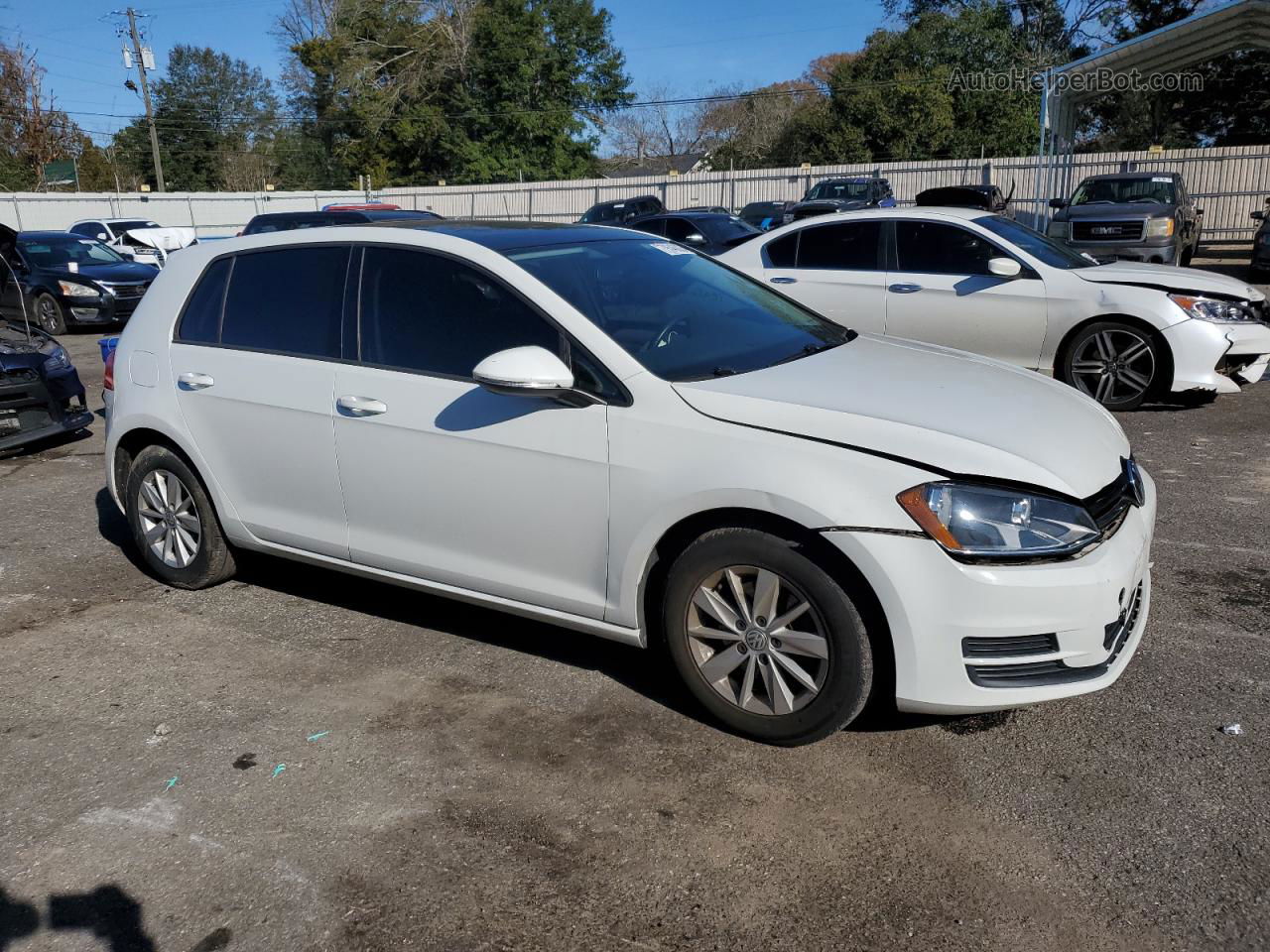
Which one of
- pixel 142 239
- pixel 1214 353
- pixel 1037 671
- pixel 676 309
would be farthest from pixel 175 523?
pixel 142 239

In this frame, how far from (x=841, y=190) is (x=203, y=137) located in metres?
58.1

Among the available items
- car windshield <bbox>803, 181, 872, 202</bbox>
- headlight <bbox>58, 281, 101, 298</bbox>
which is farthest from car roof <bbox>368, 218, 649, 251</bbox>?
car windshield <bbox>803, 181, 872, 202</bbox>

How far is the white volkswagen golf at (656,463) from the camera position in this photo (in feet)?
9.86

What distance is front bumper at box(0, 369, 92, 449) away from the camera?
7.45 meters

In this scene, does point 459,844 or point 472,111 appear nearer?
point 459,844

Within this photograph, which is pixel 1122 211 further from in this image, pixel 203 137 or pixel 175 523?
pixel 203 137

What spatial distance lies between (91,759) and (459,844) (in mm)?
1430

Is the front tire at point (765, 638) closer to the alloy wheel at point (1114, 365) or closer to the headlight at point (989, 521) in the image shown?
the headlight at point (989, 521)

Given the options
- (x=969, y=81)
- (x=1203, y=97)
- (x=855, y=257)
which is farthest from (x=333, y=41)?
(x=855, y=257)

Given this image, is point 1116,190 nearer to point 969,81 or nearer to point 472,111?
point 969,81

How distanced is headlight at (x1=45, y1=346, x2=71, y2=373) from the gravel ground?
148 inches

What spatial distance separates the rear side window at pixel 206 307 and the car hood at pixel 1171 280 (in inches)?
245

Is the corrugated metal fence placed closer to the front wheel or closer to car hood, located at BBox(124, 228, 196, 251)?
car hood, located at BBox(124, 228, 196, 251)

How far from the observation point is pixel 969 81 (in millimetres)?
40656
